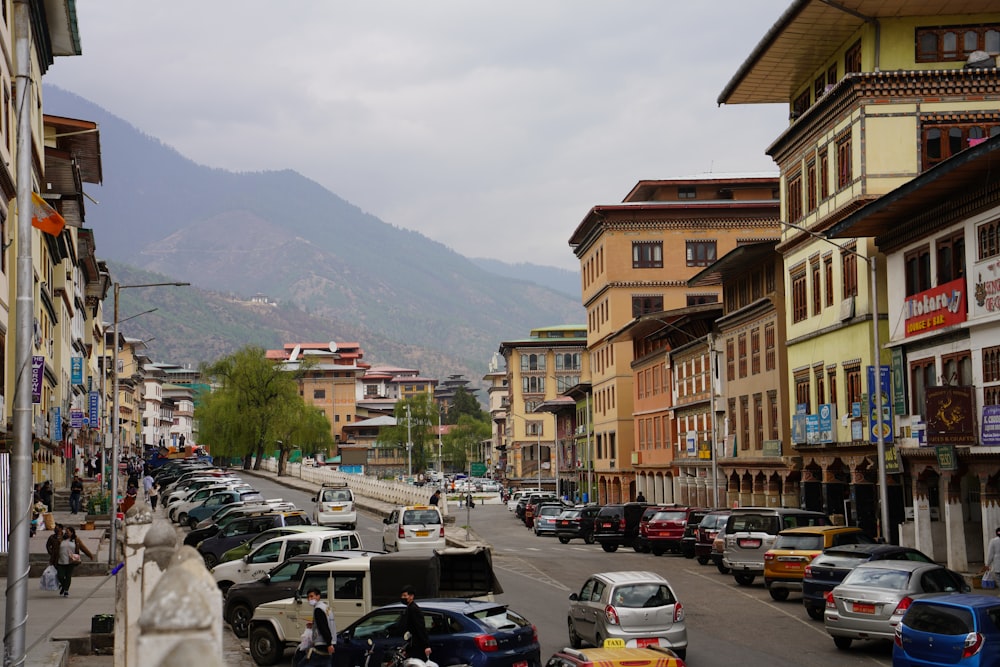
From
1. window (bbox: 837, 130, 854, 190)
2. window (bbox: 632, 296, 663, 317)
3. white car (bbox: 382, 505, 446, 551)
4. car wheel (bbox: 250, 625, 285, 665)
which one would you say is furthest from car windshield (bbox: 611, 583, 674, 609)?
window (bbox: 632, 296, 663, 317)

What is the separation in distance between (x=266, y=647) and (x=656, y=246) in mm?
69718

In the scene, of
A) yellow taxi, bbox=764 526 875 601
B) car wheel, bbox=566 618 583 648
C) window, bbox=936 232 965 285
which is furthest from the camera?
window, bbox=936 232 965 285

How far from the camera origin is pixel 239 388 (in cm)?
11319

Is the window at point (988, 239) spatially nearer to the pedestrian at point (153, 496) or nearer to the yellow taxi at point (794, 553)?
the yellow taxi at point (794, 553)

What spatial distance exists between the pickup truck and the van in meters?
13.2

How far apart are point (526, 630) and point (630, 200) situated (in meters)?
76.6

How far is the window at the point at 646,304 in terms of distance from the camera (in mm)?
89375

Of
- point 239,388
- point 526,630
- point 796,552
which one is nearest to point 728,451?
point 796,552

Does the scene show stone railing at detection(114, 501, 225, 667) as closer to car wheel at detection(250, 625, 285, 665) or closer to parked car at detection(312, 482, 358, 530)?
car wheel at detection(250, 625, 285, 665)

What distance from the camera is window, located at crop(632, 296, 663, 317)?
293ft

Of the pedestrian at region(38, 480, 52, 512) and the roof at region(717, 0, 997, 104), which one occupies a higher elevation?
the roof at region(717, 0, 997, 104)

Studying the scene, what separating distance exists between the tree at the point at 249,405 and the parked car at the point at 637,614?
9069 centimetres

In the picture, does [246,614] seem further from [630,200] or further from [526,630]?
[630,200]

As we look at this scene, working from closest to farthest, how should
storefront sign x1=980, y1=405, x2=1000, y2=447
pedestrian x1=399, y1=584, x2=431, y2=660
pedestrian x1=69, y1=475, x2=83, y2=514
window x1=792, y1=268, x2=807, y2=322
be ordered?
pedestrian x1=399, y1=584, x2=431, y2=660
storefront sign x1=980, y1=405, x2=1000, y2=447
window x1=792, y1=268, x2=807, y2=322
pedestrian x1=69, y1=475, x2=83, y2=514
